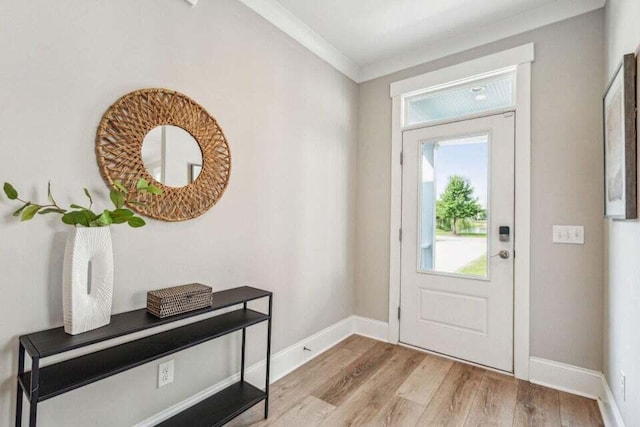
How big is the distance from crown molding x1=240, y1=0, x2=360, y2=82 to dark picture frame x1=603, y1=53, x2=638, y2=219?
1960mm

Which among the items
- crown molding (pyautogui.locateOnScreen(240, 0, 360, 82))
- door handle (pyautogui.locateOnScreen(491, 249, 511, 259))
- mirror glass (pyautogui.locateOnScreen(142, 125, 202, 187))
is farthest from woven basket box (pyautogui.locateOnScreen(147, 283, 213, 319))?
door handle (pyautogui.locateOnScreen(491, 249, 511, 259))

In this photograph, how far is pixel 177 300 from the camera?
1.51 m

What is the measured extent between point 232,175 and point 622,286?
2207 millimetres

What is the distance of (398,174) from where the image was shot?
296 cm

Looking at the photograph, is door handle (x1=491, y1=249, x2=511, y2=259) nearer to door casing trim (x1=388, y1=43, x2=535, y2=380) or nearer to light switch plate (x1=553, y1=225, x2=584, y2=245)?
door casing trim (x1=388, y1=43, x2=535, y2=380)

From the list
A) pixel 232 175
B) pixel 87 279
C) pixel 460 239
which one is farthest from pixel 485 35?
pixel 87 279

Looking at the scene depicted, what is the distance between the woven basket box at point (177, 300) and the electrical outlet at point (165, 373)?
38 cm

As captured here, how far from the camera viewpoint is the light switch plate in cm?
215

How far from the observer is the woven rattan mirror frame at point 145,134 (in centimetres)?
149

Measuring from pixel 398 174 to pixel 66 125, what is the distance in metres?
2.40

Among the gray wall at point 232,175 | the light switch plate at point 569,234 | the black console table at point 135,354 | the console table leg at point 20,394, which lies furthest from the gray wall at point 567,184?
the console table leg at point 20,394

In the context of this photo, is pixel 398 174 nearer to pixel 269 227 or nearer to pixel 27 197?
pixel 269 227

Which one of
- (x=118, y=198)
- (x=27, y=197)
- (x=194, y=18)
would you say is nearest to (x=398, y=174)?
(x=194, y=18)

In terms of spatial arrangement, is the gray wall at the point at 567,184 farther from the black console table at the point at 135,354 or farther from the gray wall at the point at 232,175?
the black console table at the point at 135,354
